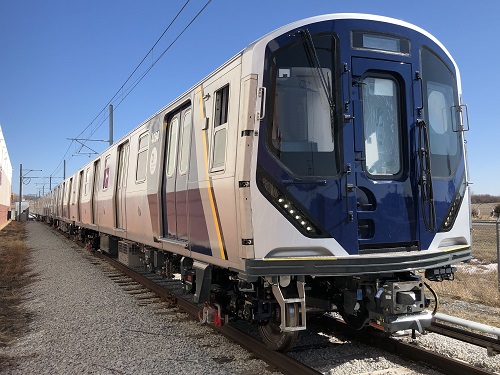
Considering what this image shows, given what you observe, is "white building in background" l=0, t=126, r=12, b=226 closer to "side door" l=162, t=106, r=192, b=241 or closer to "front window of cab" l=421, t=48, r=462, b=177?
"side door" l=162, t=106, r=192, b=241

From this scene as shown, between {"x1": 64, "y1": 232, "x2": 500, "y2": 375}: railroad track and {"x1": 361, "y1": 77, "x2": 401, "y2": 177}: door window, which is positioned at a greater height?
{"x1": 361, "y1": 77, "x2": 401, "y2": 177}: door window

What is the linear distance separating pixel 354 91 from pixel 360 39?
1.85ft

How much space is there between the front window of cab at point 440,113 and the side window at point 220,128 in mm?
2214

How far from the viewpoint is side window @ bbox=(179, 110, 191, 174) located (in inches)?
248

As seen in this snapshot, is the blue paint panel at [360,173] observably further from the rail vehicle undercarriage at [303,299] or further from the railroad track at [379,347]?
the railroad track at [379,347]

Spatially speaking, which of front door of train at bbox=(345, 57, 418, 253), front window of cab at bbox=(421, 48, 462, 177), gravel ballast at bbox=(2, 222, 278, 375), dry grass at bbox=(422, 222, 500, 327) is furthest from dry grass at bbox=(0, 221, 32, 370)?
dry grass at bbox=(422, 222, 500, 327)

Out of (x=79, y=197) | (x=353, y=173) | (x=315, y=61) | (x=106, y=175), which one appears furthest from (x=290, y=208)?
(x=79, y=197)

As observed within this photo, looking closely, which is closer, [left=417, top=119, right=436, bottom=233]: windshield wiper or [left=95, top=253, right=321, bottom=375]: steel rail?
[left=95, top=253, right=321, bottom=375]: steel rail

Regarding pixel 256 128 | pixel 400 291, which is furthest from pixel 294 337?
pixel 256 128

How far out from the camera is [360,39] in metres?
4.81

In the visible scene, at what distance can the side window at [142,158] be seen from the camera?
27.6ft

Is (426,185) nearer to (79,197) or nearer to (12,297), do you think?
(12,297)

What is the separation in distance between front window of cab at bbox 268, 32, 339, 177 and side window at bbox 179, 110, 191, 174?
79.0 inches

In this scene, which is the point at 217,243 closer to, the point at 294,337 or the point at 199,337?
the point at 294,337
